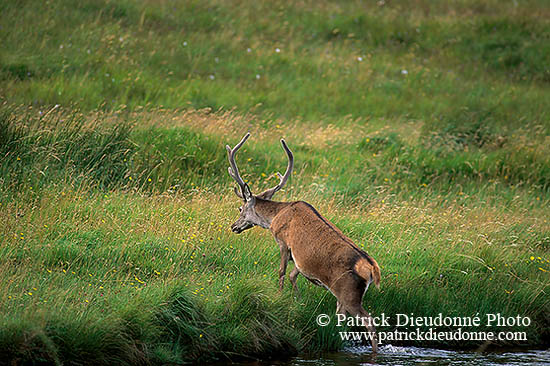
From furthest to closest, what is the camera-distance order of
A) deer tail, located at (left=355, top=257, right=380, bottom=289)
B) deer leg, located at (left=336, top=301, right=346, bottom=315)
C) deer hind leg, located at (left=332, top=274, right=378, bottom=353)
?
deer leg, located at (left=336, top=301, right=346, bottom=315) → deer hind leg, located at (left=332, top=274, right=378, bottom=353) → deer tail, located at (left=355, top=257, right=380, bottom=289)

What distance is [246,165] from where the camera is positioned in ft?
44.3

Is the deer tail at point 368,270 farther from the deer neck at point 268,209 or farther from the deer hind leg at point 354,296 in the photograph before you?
the deer neck at point 268,209

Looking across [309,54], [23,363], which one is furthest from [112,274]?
[309,54]

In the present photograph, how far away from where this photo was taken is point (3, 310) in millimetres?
6895

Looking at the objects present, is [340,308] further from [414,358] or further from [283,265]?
[414,358]

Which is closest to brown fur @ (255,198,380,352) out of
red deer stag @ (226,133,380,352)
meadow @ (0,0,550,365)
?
red deer stag @ (226,133,380,352)

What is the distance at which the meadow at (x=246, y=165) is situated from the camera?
7.77 m

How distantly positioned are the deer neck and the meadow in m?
0.71

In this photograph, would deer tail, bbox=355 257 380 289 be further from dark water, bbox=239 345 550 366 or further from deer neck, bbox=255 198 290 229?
deer neck, bbox=255 198 290 229

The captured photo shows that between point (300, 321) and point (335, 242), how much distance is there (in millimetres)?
1120

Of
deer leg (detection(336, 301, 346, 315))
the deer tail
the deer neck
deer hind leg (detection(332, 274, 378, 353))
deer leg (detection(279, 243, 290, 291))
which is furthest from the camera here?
the deer neck

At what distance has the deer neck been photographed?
8.87 metres

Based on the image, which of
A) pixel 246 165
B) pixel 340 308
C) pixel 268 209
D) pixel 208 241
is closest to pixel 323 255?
pixel 340 308

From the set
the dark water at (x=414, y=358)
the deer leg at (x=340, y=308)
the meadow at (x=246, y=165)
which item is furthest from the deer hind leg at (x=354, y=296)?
the meadow at (x=246, y=165)
